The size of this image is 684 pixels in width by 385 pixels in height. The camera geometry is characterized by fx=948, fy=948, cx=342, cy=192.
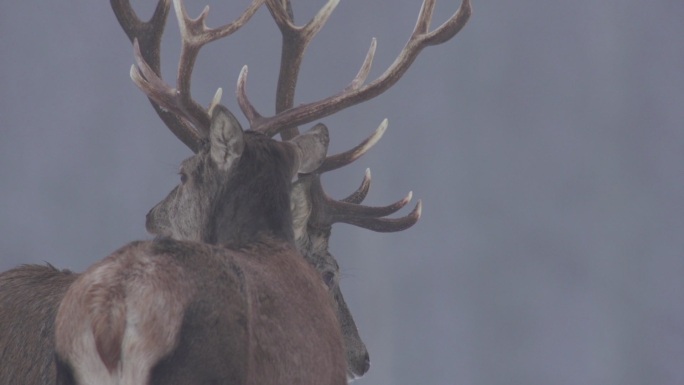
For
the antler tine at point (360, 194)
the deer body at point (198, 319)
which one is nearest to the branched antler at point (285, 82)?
the antler tine at point (360, 194)

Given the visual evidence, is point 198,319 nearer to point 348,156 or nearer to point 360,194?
point 348,156

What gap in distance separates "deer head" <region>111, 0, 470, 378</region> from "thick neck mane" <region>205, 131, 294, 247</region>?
0.06 metres

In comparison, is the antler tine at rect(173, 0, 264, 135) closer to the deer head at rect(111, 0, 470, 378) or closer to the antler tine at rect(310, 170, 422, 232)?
the deer head at rect(111, 0, 470, 378)

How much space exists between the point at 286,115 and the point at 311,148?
312 mm

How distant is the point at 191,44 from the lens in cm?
301

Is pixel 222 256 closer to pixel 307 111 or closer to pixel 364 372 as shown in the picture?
pixel 307 111

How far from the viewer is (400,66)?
3.00 meters

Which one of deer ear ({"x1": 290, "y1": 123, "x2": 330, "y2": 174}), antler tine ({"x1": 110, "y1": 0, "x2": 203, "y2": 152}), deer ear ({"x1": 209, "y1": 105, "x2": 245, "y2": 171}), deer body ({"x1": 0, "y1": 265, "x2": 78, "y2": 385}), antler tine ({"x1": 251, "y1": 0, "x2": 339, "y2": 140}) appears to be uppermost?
antler tine ({"x1": 110, "y1": 0, "x2": 203, "y2": 152})

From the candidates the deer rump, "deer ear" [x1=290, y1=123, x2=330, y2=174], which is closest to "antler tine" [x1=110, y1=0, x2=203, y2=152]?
"deer ear" [x1=290, y1=123, x2=330, y2=174]

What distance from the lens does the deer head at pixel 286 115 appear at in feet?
8.61

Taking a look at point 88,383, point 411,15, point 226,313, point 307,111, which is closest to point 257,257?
point 226,313

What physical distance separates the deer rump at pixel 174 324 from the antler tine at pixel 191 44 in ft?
4.30

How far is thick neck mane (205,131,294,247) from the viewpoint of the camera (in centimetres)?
220

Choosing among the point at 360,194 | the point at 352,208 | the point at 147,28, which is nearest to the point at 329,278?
the point at 352,208
